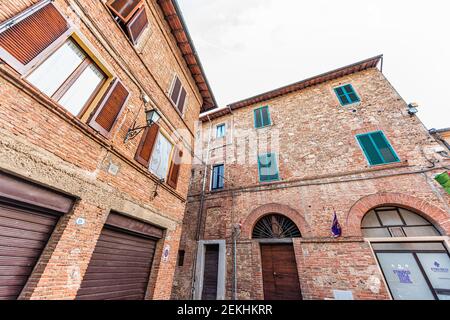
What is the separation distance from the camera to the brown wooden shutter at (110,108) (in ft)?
12.4

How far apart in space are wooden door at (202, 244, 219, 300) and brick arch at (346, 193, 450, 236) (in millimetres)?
5474

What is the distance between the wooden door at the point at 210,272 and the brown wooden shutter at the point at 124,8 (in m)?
9.00

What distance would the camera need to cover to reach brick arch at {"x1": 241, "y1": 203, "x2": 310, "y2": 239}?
7.07 metres

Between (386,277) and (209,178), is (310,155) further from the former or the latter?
(209,178)

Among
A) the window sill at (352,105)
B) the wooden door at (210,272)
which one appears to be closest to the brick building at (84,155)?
the wooden door at (210,272)

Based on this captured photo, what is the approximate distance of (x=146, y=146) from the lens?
497 centimetres

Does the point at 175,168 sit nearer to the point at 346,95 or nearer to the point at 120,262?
the point at 120,262

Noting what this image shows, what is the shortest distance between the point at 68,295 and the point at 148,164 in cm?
298

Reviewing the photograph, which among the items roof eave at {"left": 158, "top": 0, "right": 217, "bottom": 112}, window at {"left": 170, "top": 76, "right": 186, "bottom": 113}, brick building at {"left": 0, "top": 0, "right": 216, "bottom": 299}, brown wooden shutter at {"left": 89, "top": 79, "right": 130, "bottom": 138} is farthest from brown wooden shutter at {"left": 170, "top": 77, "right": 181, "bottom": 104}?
brown wooden shutter at {"left": 89, "top": 79, "right": 130, "bottom": 138}

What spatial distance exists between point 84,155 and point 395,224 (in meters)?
9.23

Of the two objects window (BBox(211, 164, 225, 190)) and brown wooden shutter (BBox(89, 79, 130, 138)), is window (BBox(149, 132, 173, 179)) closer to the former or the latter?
brown wooden shutter (BBox(89, 79, 130, 138))

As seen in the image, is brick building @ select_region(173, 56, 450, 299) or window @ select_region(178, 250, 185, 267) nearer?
brick building @ select_region(173, 56, 450, 299)

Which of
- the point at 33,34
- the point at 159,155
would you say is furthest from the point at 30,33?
the point at 159,155

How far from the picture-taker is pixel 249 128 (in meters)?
10.8
